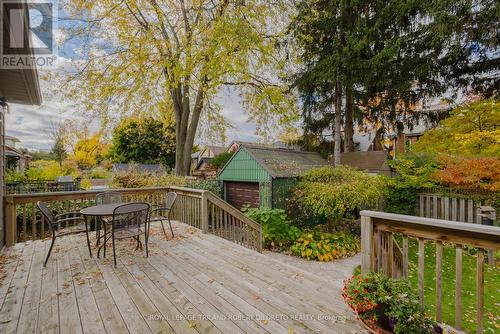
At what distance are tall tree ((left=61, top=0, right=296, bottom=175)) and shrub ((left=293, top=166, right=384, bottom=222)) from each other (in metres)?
4.89

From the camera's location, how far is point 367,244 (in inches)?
93.6

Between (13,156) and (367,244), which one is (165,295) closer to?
(367,244)

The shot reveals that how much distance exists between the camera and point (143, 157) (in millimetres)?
27344

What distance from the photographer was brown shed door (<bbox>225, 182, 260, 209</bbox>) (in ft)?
32.2

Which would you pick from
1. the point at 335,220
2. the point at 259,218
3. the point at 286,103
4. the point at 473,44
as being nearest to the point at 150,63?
the point at 286,103

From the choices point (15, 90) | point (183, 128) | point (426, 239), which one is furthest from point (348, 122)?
point (15, 90)

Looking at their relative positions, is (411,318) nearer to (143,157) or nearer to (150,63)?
(150,63)

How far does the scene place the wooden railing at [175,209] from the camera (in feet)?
14.1

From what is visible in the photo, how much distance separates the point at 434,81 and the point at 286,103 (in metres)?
6.38

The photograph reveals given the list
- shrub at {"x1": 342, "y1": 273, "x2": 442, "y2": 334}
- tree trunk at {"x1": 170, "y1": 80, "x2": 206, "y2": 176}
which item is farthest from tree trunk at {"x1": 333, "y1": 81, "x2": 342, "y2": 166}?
shrub at {"x1": 342, "y1": 273, "x2": 442, "y2": 334}

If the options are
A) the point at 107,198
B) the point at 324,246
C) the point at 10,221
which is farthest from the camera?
the point at 324,246

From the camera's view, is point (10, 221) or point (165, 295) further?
point (10, 221)

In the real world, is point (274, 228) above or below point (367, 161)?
below

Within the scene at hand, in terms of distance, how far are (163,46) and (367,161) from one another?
12518 mm
